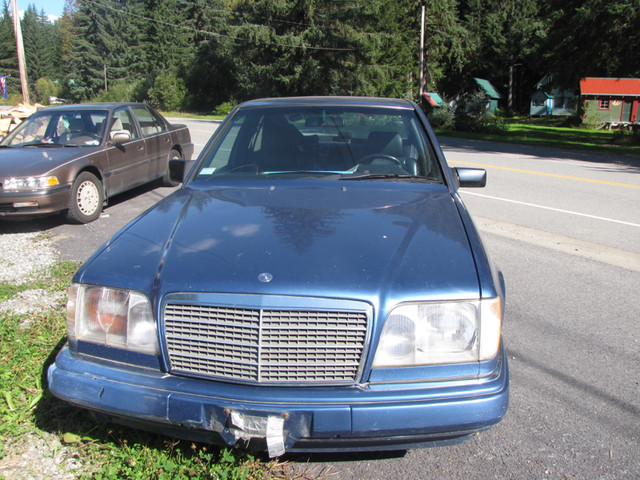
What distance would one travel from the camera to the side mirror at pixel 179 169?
397cm

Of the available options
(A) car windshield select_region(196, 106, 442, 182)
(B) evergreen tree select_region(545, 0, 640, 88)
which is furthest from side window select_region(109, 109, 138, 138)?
(B) evergreen tree select_region(545, 0, 640, 88)

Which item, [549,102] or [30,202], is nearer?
[30,202]

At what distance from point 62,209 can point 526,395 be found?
616cm

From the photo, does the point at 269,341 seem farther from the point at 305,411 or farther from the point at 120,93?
the point at 120,93

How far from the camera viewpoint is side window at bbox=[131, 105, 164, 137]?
9336 millimetres

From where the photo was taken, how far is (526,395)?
324cm

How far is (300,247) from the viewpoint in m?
2.45

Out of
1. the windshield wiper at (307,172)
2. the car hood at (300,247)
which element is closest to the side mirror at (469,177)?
the car hood at (300,247)

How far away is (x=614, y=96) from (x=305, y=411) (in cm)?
5056

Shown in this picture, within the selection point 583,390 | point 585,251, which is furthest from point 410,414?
point 585,251

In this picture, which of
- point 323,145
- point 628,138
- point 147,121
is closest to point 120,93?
point 628,138

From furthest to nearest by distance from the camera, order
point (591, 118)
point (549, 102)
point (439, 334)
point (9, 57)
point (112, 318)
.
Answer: point (9, 57) < point (549, 102) < point (591, 118) < point (112, 318) < point (439, 334)

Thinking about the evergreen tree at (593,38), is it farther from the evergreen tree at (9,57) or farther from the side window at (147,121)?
the evergreen tree at (9,57)

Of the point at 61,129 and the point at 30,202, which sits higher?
the point at 61,129
